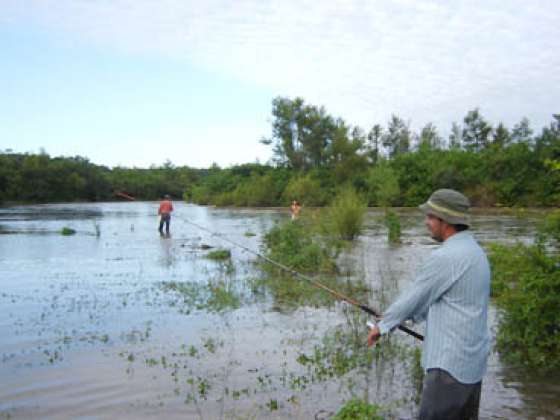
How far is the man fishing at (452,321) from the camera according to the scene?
131 inches

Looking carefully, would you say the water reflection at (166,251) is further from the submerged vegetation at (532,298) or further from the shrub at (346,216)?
the submerged vegetation at (532,298)

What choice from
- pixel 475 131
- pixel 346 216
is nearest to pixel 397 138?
pixel 475 131

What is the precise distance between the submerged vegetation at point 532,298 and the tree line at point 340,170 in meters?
46.6

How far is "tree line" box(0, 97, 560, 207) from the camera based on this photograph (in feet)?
190

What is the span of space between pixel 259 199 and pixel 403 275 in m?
59.0

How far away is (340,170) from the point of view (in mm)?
77500

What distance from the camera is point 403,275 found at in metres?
13.6

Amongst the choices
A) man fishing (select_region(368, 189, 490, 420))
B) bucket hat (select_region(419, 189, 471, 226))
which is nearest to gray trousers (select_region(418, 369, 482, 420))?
man fishing (select_region(368, 189, 490, 420))

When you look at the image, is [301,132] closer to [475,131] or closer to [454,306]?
[475,131]

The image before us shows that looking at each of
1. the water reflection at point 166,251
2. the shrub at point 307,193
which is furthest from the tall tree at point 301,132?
the water reflection at point 166,251

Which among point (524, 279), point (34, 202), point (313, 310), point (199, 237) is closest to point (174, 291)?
point (313, 310)

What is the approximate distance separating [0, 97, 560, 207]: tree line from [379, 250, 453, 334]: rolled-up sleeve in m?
50.8

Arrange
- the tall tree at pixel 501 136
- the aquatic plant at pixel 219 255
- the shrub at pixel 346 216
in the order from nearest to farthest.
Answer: the aquatic plant at pixel 219 255 → the shrub at pixel 346 216 → the tall tree at pixel 501 136

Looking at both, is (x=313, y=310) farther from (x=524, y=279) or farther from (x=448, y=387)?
(x=448, y=387)
